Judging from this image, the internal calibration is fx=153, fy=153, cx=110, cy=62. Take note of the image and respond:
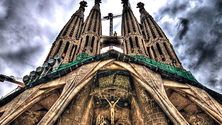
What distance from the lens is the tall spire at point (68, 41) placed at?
75.1ft

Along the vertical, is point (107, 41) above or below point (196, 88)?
above

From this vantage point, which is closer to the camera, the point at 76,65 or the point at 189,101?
the point at 189,101

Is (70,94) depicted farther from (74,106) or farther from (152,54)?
(152,54)

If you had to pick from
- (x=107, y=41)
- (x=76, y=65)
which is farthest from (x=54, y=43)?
(x=76, y=65)

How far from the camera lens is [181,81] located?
453 inches

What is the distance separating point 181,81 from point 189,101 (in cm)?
156

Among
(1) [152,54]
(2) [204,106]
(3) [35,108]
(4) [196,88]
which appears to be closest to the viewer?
(2) [204,106]

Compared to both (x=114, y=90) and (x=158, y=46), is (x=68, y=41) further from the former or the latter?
(x=114, y=90)

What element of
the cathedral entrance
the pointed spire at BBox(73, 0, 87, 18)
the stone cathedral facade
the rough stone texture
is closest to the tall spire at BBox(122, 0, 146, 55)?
the cathedral entrance

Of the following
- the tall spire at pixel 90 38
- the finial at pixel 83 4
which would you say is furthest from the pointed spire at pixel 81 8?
the tall spire at pixel 90 38

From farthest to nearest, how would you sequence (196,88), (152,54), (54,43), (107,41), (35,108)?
(107,41) → (54,43) → (152,54) → (35,108) → (196,88)

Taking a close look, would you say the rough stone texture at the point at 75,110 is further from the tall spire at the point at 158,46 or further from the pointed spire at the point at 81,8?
the pointed spire at the point at 81,8

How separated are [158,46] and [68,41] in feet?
49.7

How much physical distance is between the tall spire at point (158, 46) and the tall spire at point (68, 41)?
12.3 meters
